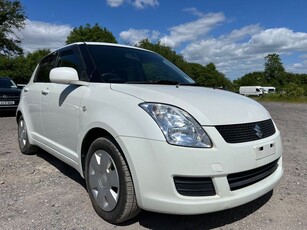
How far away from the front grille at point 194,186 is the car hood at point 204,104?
0.44 metres

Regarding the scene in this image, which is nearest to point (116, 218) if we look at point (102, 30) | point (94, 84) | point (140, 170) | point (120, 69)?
point (140, 170)

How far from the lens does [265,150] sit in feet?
8.75

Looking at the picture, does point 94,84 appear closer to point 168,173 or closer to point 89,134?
point 89,134

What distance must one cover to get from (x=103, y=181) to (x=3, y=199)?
134cm

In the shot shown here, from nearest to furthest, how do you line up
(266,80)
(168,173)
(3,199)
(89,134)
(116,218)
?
(168,173), (116,218), (89,134), (3,199), (266,80)

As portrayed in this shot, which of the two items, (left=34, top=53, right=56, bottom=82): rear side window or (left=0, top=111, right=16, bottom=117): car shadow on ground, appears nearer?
(left=34, top=53, right=56, bottom=82): rear side window

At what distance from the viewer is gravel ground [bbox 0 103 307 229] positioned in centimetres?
277

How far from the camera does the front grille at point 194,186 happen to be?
2.33 metres

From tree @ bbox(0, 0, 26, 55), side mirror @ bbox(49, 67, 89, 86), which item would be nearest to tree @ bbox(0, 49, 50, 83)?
tree @ bbox(0, 0, 26, 55)

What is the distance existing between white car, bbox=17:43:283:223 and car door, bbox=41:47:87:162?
0.02m

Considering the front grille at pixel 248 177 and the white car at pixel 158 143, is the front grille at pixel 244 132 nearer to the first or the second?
the white car at pixel 158 143

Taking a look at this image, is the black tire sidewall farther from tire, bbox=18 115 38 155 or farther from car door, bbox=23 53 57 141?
tire, bbox=18 115 38 155

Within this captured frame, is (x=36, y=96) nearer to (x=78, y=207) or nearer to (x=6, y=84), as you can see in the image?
(x=78, y=207)

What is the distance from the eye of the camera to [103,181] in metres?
2.79
